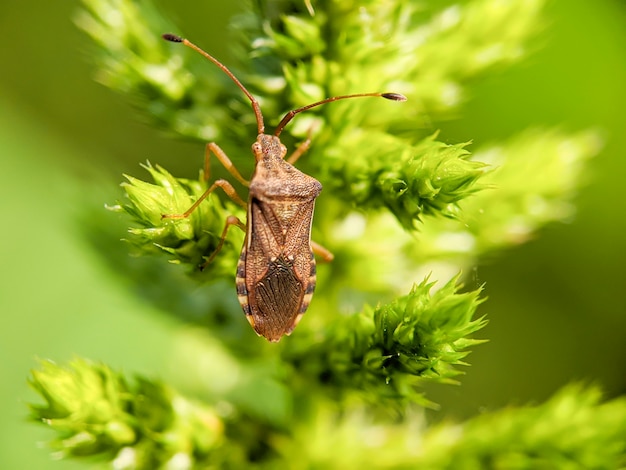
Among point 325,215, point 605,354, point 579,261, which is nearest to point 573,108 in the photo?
point 579,261

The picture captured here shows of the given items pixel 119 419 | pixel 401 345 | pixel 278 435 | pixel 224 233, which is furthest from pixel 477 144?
pixel 119 419

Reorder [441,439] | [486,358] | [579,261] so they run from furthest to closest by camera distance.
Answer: [579,261] < [486,358] < [441,439]

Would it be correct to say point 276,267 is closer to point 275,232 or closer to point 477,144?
point 275,232

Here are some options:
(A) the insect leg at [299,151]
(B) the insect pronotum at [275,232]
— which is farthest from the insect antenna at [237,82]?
(A) the insect leg at [299,151]

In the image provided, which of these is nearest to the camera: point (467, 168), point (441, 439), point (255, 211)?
point (467, 168)

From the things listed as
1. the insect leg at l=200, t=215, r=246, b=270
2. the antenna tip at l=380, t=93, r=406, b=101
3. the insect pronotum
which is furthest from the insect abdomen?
the antenna tip at l=380, t=93, r=406, b=101

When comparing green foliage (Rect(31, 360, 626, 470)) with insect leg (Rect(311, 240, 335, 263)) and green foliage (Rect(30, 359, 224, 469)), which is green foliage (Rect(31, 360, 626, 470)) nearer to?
green foliage (Rect(30, 359, 224, 469))

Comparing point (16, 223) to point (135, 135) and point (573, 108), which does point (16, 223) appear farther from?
point (573, 108)
